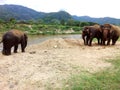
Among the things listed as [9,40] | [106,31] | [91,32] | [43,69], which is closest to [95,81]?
[43,69]

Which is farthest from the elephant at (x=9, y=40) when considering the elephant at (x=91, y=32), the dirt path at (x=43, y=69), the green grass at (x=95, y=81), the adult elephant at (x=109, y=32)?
the adult elephant at (x=109, y=32)

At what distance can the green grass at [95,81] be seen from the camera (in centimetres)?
1040

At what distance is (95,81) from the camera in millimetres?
10789

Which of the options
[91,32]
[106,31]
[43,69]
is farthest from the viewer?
[91,32]

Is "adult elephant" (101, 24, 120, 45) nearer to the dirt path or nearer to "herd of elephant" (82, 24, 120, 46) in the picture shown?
"herd of elephant" (82, 24, 120, 46)

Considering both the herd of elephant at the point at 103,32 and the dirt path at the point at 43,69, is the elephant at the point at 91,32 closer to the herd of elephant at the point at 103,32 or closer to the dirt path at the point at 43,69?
the herd of elephant at the point at 103,32

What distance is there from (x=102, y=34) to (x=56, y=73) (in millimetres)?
11777

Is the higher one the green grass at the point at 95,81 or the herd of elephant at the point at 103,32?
the herd of elephant at the point at 103,32

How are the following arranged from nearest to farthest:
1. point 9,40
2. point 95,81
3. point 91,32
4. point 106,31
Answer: point 95,81 < point 9,40 < point 106,31 < point 91,32

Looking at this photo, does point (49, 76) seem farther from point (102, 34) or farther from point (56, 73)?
point (102, 34)

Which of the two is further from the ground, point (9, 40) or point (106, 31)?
point (106, 31)

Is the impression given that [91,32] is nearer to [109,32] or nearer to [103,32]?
[103,32]

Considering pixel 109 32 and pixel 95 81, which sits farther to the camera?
pixel 109 32

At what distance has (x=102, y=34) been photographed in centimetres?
2289
